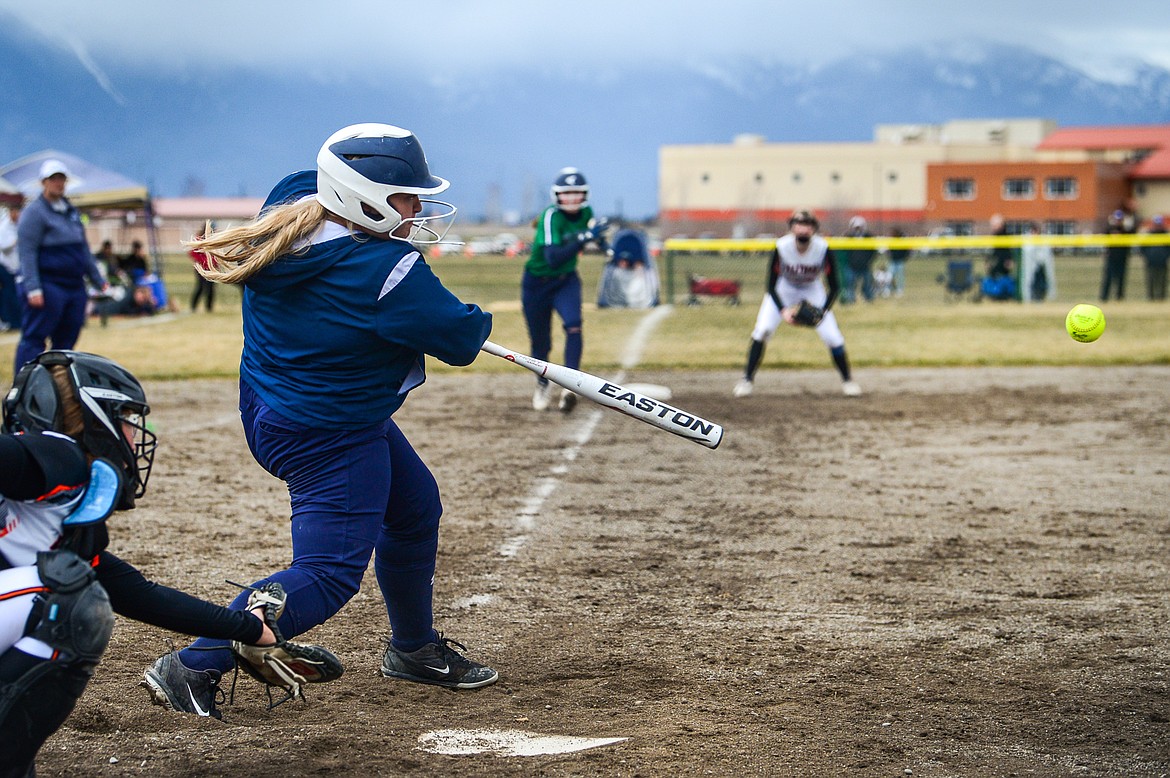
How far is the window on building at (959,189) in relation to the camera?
9650 centimetres

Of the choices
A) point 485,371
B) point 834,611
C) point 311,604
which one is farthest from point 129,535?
point 485,371

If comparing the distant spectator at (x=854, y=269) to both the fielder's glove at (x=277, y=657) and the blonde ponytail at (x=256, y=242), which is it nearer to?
the blonde ponytail at (x=256, y=242)

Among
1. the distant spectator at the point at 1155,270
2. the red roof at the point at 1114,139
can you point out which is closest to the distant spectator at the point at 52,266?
the distant spectator at the point at 1155,270

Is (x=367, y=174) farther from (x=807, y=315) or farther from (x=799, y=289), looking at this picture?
(x=799, y=289)

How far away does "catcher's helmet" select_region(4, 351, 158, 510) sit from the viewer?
307 cm

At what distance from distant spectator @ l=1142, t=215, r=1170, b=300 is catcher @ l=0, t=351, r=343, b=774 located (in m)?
24.4

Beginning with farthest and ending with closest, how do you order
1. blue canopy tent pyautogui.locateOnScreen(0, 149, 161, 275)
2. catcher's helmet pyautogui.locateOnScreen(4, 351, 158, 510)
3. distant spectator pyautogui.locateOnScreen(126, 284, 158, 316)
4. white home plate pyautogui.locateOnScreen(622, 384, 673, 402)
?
1. blue canopy tent pyautogui.locateOnScreen(0, 149, 161, 275)
2. distant spectator pyautogui.locateOnScreen(126, 284, 158, 316)
3. white home plate pyautogui.locateOnScreen(622, 384, 673, 402)
4. catcher's helmet pyautogui.locateOnScreen(4, 351, 158, 510)

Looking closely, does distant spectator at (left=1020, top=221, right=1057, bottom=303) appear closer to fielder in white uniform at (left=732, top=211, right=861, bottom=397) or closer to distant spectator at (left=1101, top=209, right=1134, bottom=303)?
distant spectator at (left=1101, top=209, right=1134, bottom=303)

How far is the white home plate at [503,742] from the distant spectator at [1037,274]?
22.9 meters

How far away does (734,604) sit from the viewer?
548 cm

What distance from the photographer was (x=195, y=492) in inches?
308

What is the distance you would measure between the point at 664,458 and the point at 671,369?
→ 5.71 m

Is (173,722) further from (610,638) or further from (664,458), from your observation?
(664,458)

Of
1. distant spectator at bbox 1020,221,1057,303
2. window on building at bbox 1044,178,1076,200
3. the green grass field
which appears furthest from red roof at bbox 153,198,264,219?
distant spectator at bbox 1020,221,1057,303
